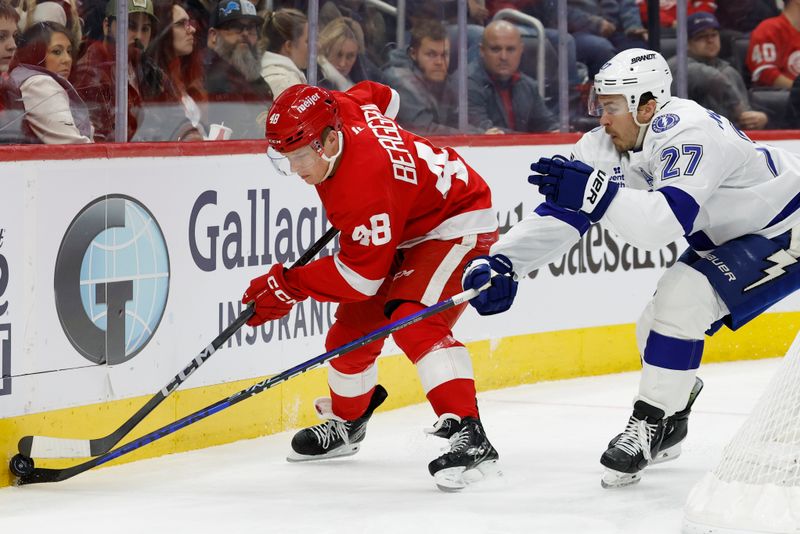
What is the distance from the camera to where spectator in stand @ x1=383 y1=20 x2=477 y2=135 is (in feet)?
17.4

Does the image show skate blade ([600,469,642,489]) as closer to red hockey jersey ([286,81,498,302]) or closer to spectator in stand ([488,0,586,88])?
red hockey jersey ([286,81,498,302])

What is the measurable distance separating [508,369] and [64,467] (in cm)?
210

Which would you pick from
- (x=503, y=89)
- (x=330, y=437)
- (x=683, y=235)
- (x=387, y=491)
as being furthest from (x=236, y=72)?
(x=683, y=235)

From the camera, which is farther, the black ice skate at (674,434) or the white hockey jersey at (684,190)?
the black ice skate at (674,434)

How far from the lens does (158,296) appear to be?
4.16 m

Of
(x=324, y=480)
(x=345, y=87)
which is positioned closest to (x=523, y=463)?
(x=324, y=480)

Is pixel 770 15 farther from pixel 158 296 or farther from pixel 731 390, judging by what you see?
pixel 158 296

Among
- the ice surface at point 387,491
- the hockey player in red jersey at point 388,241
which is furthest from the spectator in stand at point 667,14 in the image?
the hockey player in red jersey at point 388,241

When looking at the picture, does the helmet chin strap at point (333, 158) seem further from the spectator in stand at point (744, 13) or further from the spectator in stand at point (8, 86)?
the spectator in stand at point (744, 13)

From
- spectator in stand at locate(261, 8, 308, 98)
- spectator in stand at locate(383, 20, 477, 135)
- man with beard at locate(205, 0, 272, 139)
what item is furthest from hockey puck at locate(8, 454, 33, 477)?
spectator in stand at locate(383, 20, 477, 135)

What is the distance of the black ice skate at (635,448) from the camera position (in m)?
3.62

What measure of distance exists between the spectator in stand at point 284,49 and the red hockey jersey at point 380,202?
36.4 inches

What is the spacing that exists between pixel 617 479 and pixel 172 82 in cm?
189

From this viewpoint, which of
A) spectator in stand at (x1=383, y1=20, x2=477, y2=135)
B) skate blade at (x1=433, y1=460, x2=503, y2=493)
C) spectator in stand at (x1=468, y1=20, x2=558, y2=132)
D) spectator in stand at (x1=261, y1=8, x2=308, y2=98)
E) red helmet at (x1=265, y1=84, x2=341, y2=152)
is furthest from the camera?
spectator in stand at (x1=468, y1=20, x2=558, y2=132)
